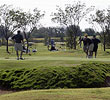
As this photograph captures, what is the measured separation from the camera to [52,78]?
43.2 ft

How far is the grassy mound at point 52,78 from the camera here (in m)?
13.0

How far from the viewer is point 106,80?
46.5 ft

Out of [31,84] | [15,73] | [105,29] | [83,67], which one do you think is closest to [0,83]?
[15,73]

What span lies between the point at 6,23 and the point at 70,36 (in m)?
14.0

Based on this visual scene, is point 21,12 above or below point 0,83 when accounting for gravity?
above

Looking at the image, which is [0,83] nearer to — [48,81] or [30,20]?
[48,81]

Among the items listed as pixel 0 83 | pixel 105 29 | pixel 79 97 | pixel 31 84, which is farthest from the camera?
pixel 105 29

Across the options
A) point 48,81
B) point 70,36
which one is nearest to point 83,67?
point 48,81

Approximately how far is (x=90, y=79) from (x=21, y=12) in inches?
1838

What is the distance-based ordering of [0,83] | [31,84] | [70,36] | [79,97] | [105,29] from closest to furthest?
[79,97]
[31,84]
[0,83]
[105,29]
[70,36]

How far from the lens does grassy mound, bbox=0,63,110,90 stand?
1300 centimetres

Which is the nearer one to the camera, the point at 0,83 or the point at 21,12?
the point at 0,83

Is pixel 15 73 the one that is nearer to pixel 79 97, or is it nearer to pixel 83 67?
pixel 83 67

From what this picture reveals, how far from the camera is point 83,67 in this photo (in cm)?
1420
